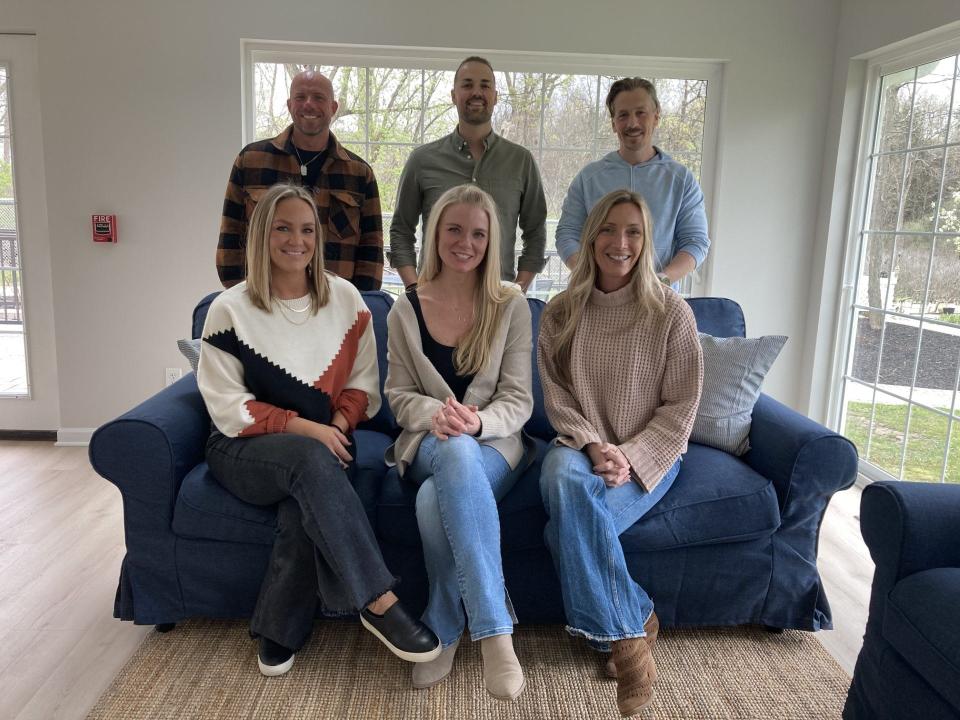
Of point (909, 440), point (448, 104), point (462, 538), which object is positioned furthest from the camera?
point (448, 104)

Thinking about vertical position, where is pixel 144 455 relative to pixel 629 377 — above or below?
below

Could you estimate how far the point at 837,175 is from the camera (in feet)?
11.5

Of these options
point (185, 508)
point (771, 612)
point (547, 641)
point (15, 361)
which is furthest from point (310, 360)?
point (15, 361)

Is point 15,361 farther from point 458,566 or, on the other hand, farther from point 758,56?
point 758,56

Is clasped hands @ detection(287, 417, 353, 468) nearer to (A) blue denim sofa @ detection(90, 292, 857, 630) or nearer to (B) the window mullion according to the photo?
(A) blue denim sofa @ detection(90, 292, 857, 630)

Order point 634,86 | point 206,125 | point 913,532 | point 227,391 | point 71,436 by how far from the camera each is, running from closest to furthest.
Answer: point 913,532 < point 227,391 < point 634,86 < point 206,125 < point 71,436

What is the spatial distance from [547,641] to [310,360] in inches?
40.7

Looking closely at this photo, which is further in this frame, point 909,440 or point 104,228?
point 104,228

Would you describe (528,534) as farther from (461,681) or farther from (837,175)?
(837,175)

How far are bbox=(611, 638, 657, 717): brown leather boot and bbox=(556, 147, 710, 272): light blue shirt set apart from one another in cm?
137

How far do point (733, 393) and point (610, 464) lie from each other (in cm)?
54

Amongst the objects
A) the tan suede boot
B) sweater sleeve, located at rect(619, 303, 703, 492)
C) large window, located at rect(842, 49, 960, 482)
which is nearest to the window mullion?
large window, located at rect(842, 49, 960, 482)

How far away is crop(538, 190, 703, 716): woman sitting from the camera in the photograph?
184cm

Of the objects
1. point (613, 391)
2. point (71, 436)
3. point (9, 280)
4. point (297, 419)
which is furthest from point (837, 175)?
point (9, 280)
